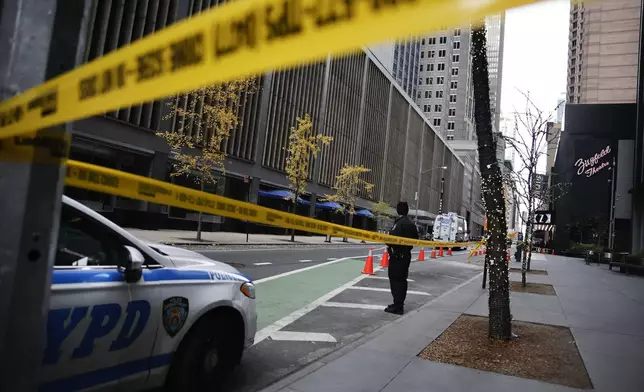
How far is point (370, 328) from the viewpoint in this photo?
666 cm

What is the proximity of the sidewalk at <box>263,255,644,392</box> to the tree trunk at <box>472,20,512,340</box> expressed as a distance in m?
0.86

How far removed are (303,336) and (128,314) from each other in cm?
343

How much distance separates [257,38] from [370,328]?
19.8 ft

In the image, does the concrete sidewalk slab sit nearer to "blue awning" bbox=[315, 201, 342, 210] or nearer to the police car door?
the police car door

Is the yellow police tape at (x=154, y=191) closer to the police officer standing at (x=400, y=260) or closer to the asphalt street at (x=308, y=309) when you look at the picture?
the asphalt street at (x=308, y=309)

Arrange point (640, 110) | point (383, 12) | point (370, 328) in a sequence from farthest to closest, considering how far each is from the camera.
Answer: point (640, 110)
point (370, 328)
point (383, 12)

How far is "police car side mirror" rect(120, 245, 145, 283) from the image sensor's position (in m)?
2.83

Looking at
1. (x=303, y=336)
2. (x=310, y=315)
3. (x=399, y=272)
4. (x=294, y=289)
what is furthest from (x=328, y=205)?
(x=303, y=336)

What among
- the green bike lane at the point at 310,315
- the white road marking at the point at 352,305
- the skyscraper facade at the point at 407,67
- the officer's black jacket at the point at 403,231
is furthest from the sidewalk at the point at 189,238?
the skyscraper facade at the point at 407,67

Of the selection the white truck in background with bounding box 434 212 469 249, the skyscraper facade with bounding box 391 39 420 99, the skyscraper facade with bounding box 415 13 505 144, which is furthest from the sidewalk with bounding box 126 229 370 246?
the skyscraper facade with bounding box 415 13 505 144

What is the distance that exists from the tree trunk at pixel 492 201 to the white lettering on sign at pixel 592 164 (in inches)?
1692

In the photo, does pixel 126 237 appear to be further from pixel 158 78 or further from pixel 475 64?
pixel 475 64

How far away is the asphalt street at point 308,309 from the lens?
4722 mm

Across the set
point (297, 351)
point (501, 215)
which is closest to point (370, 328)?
point (297, 351)
